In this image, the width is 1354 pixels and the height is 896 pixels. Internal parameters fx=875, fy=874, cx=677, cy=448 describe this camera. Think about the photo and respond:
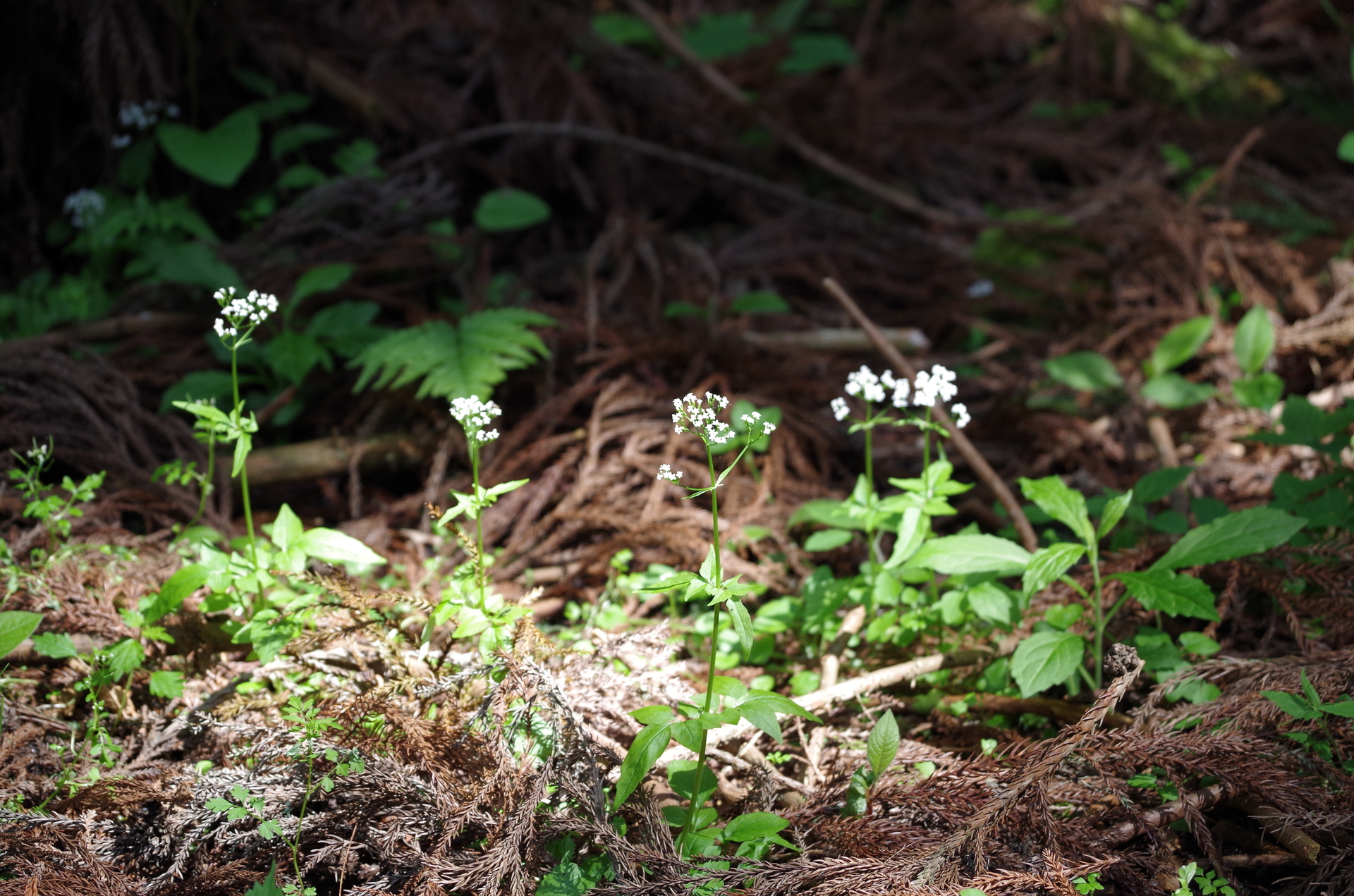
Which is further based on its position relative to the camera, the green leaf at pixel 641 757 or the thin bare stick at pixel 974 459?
the thin bare stick at pixel 974 459

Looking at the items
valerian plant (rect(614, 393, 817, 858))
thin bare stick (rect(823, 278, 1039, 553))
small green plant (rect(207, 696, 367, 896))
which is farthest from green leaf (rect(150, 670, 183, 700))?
thin bare stick (rect(823, 278, 1039, 553))

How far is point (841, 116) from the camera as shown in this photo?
203 inches

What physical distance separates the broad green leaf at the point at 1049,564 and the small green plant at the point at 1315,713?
1.41ft

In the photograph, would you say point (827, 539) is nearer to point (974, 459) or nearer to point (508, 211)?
point (974, 459)

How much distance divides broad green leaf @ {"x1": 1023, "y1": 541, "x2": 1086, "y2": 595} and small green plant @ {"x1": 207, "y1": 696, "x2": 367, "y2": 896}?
1445mm

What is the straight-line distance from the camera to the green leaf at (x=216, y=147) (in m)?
3.99

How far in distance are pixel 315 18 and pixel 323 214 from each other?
166cm

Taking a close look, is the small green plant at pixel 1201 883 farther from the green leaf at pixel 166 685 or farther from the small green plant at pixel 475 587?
the green leaf at pixel 166 685

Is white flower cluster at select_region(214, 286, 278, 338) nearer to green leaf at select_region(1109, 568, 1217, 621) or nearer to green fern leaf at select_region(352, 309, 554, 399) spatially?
green fern leaf at select_region(352, 309, 554, 399)

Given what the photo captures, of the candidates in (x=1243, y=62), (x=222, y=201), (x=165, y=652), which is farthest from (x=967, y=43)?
(x=165, y=652)

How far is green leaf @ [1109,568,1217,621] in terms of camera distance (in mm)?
1861

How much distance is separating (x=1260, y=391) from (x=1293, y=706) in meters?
1.79

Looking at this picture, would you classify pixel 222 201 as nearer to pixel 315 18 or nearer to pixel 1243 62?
pixel 315 18

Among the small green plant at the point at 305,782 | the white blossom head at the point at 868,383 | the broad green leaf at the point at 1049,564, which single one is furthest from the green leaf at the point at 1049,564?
the small green plant at the point at 305,782
